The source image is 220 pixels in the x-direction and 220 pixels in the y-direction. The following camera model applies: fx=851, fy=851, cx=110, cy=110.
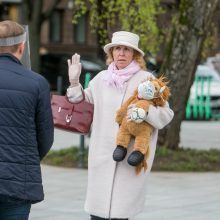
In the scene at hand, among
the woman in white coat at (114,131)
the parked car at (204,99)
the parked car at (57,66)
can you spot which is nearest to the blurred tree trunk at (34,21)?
the parked car at (57,66)

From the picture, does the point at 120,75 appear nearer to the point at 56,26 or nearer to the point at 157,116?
the point at 157,116

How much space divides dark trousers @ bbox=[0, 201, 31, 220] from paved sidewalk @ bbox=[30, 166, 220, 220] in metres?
3.57

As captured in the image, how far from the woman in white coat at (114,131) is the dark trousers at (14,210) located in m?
1.39

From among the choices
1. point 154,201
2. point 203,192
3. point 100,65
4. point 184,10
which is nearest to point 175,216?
point 154,201

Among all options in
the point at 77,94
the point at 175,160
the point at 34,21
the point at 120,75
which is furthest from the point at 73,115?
the point at 34,21

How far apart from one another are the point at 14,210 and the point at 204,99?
1904cm

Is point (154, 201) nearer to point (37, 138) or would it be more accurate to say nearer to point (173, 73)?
point (173, 73)

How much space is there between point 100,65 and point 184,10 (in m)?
16.5

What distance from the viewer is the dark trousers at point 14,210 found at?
4.88m

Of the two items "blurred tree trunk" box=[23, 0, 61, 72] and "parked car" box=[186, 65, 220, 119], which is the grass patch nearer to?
"parked car" box=[186, 65, 220, 119]

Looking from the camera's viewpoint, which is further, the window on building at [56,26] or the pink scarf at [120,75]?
the window on building at [56,26]

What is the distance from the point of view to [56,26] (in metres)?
46.6

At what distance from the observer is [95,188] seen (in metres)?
6.34

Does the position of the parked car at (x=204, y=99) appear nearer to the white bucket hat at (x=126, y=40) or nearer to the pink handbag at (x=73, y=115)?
the pink handbag at (x=73, y=115)
